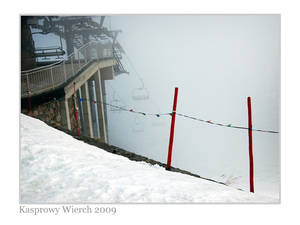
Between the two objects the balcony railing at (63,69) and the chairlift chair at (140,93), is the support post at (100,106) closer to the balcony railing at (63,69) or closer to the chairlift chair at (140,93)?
the balcony railing at (63,69)

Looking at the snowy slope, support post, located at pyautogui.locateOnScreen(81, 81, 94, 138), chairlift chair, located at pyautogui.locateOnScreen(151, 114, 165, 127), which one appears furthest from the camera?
support post, located at pyautogui.locateOnScreen(81, 81, 94, 138)

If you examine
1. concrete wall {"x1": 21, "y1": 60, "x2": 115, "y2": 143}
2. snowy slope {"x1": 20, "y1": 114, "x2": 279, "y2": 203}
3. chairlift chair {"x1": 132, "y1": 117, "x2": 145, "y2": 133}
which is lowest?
snowy slope {"x1": 20, "y1": 114, "x2": 279, "y2": 203}

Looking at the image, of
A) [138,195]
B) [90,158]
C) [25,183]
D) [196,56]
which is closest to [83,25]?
[196,56]

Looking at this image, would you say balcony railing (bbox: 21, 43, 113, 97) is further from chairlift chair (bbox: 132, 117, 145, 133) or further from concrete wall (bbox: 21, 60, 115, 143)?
chairlift chair (bbox: 132, 117, 145, 133)

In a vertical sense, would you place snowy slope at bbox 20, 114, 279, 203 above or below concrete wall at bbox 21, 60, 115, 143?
below

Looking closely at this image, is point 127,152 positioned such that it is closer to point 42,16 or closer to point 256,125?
point 256,125

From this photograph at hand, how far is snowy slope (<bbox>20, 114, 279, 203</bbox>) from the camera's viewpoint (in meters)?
3.20

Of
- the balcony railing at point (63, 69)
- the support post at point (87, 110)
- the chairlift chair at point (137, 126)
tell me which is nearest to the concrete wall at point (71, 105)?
the support post at point (87, 110)

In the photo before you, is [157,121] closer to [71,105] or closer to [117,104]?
[117,104]

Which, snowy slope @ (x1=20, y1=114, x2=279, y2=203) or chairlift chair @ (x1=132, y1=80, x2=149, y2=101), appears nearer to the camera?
snowy slope @ (x1=20, y1=114, x2=279, y2=203)

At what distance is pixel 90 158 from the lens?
4.25m

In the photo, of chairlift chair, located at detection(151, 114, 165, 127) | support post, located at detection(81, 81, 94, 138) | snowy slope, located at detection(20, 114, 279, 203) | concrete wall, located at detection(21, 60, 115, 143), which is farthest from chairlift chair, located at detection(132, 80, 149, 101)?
snowy slope, located at detection(20, 114, 279, 203)

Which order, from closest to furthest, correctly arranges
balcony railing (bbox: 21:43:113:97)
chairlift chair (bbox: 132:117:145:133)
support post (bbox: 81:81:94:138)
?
balcony railing (bbox: 21:43:113:97), chairlift chair (bbox: 132:117:145:133), support post (bbox: 81:81:94:138)

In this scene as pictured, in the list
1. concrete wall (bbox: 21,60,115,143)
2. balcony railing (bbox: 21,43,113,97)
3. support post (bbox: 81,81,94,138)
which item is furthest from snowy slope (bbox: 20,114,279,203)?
support post (bbox: 81,81,94,138)
